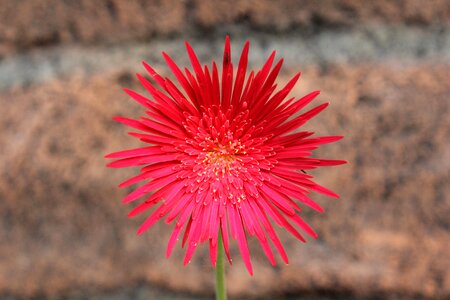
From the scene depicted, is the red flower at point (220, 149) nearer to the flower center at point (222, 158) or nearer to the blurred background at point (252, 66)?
the flower center at point (222, 158)

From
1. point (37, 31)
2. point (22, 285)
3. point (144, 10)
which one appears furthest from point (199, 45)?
point (22, 285)

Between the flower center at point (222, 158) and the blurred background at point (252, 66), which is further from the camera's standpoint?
the blurred background at point (252, 66)

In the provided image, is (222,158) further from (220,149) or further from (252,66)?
(252,66)

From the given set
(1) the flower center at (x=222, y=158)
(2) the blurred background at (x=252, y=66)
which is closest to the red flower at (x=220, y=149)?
(1) the flower center at (x=222, y=158)

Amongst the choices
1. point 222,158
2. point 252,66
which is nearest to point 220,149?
point 222,158

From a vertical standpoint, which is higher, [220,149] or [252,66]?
[252,66]

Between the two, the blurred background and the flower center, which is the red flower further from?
the blurred background

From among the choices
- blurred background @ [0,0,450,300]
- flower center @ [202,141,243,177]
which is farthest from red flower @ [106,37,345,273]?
blurred background @ [0,0,450,300]
